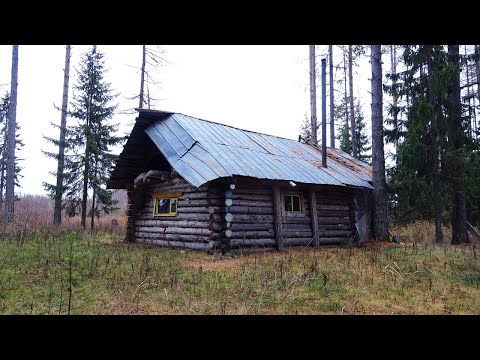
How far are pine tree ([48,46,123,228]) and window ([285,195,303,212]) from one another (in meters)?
11.7

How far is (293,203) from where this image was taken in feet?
46.3

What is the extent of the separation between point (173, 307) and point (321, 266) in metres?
4.83

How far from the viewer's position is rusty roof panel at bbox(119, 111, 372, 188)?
11859mm

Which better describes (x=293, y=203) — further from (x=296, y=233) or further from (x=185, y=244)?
(x=185, y=244)

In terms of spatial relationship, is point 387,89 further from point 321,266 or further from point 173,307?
point 173,307

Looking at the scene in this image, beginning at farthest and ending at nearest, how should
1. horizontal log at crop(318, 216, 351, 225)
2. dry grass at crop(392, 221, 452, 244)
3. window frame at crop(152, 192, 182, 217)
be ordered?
dry grass at crop(392, 221, 452, 244)
horizontal log at crop(318, 216, 351, 225)
window frame at crop(152, 192, 182, 217)

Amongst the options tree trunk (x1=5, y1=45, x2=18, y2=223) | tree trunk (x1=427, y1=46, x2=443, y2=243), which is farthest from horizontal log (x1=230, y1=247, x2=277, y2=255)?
tree trunk (x1=5, y1=45, x2=18, y2=223)

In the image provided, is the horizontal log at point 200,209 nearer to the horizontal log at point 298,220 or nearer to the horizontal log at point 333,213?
the horizontal log at point 298,220

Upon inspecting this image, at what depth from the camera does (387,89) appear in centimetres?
1574

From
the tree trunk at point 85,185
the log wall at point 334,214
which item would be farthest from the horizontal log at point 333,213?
the tree trunk at point 85,185

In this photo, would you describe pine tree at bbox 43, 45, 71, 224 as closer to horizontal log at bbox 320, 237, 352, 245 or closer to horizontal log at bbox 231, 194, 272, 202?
horizontal log at bbox 231, 194, 272, 202

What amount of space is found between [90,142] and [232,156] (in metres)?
11.1
